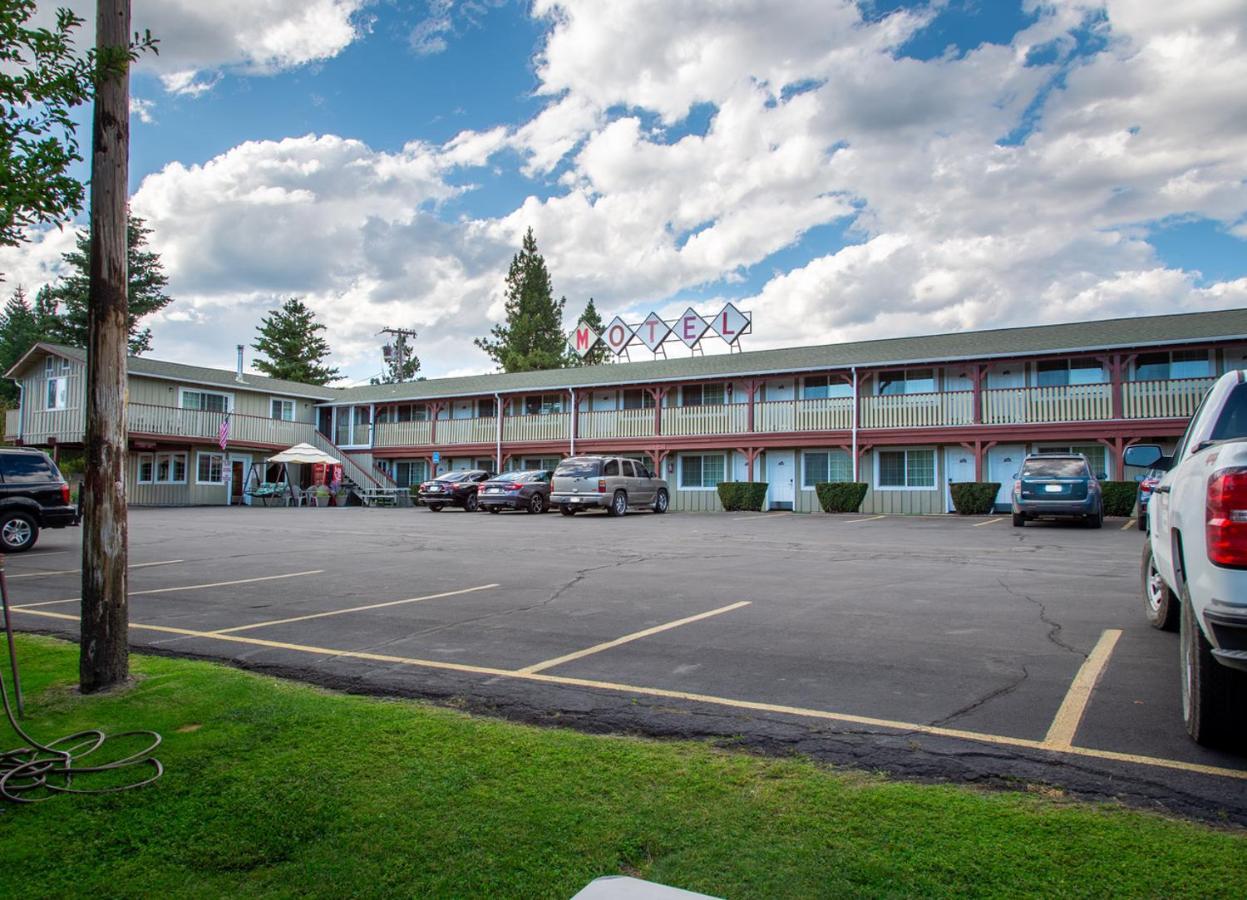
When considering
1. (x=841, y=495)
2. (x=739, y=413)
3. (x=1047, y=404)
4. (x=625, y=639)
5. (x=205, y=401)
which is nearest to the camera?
(x=625, y=639)

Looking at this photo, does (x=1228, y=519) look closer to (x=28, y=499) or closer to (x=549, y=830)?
(x=549, y=830)

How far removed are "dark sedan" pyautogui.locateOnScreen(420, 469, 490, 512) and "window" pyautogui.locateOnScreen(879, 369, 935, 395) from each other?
1569cm

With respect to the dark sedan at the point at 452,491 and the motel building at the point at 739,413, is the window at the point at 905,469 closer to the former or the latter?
the motel building at the point at 739,413

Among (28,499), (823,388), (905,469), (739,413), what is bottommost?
(28,499)

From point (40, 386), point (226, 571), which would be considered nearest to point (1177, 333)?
point (226, 571)

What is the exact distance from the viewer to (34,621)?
7.55 m

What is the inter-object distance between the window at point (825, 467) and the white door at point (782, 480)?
0.44 metres

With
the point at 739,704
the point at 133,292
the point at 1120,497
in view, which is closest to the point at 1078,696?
the point at 739,704

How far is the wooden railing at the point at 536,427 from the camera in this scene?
35.5 m

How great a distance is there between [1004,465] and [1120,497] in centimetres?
472

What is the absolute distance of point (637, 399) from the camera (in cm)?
3628

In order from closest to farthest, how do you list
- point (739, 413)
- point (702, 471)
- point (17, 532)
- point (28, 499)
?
point (17, 532) < point (28, 499) < point (739, 413) < point (702, 471)

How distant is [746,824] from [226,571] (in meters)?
10.2

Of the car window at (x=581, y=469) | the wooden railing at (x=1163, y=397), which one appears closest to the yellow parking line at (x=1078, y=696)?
the car window at (x=581, y=469)
